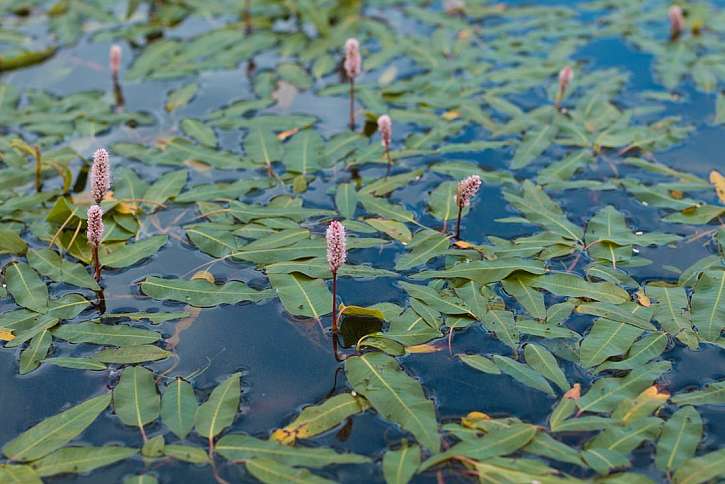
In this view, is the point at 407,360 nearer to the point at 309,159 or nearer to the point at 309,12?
the point at 309,159

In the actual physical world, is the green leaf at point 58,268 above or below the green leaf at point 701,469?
above

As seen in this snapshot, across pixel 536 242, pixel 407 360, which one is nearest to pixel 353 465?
pixel 407 360

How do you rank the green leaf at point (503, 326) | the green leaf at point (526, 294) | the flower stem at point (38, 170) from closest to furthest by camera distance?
the green leaf at point (503, 326) → the green leaf at point (526, 294) → the flower stem at point (38, 170)

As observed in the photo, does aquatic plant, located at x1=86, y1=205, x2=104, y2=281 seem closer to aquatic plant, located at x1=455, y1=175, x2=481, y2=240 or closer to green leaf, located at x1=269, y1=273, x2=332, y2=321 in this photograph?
green leaf, located at x1=269, y1=273, x2=332, y2=321

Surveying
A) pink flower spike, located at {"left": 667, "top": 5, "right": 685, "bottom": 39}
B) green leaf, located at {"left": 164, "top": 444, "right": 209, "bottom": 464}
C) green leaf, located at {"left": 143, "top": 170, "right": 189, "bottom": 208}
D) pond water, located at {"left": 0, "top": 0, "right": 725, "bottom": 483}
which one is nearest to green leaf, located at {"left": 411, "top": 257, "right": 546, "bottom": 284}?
pond water, located at {"left": 0, "top": 0, "right": 725, "bottom": 483}

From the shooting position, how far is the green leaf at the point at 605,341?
233 centimetres

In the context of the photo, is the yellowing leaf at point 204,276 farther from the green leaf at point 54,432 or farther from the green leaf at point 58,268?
the green leaf at point 54,432

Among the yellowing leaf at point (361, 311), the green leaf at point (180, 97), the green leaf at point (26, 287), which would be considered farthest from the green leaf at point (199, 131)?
the yellowing leaf at point (361, 311)

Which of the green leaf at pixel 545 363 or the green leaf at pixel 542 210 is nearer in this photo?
the green leaf at pixel 545 363

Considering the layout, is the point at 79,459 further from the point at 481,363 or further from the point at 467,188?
the point at 467,188

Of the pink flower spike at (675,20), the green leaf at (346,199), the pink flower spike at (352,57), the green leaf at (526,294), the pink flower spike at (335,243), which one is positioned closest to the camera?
the pink flower spike at (335,243)

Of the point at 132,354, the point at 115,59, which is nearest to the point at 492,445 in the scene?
the point at 132,354

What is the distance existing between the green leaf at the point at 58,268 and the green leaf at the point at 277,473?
97 cm

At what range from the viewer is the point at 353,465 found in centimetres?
206
